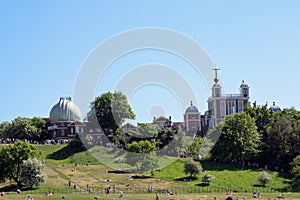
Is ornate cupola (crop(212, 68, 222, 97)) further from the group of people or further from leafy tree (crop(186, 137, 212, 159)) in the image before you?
the group of people

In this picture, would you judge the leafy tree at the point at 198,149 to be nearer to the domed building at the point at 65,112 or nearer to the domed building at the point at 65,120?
the domed building at the point at 65,120

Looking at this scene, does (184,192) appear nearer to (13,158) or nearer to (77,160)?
(13,158)

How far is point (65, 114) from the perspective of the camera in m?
105

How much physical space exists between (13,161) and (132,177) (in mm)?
14760

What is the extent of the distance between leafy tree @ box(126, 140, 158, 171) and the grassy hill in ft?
3.97

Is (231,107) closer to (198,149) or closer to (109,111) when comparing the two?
(109,111)

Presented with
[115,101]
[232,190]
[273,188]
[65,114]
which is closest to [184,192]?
[232,190]

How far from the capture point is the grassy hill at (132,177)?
201ft

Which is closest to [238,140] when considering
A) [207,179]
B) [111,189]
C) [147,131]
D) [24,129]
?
[207,179]

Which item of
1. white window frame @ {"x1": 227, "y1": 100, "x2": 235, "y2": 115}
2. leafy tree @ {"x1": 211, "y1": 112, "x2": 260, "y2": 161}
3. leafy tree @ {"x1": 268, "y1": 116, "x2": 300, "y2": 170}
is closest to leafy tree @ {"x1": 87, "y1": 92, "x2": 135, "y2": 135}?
white window frame @ {"x1": 227, "y1": 100, "x2": 235, "y2": 115}

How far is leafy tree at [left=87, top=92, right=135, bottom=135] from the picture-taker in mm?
95938

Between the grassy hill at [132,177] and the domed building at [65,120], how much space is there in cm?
1849

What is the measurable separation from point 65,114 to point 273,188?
50.7 metres

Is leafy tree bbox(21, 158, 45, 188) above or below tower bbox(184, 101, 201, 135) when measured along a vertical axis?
below
